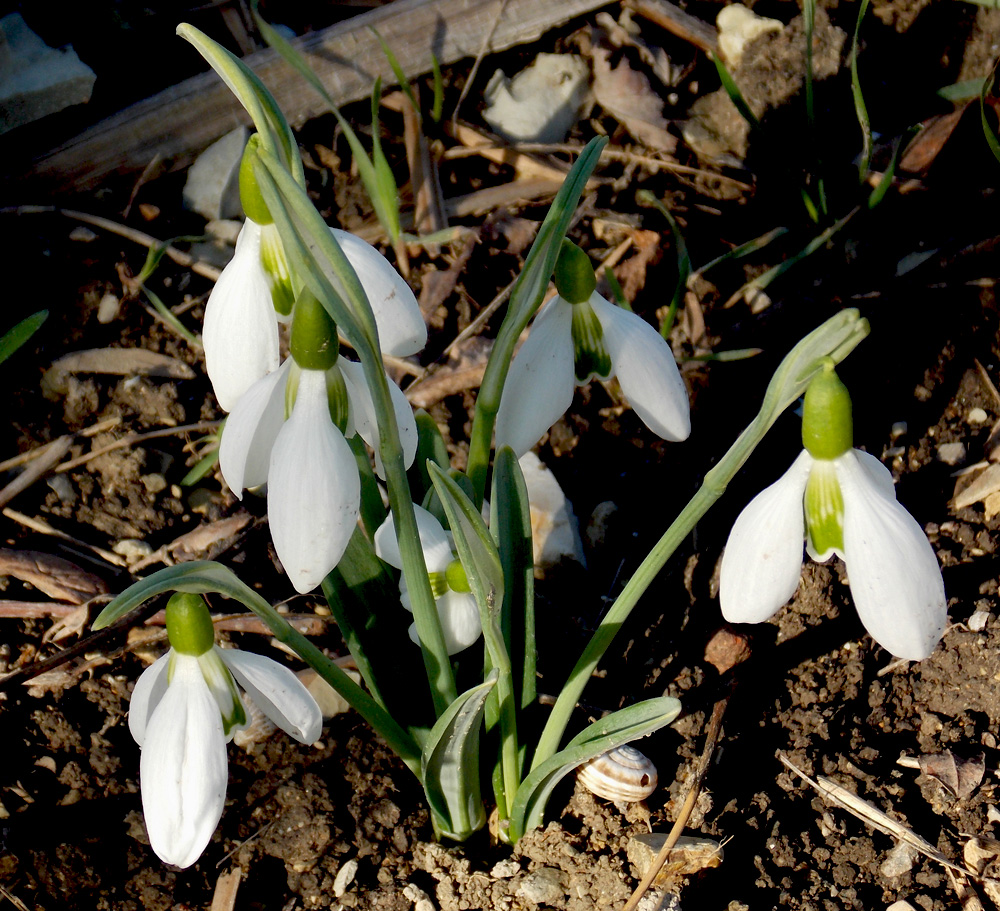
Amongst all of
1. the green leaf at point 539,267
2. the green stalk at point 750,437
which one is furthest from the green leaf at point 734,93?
the green stalk at point 750,437

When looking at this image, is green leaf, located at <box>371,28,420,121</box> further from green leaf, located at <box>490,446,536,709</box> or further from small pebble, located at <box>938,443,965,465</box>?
small pebble, located at <box>938,443,965,465</box>

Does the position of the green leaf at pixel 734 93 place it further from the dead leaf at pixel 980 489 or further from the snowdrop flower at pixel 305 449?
the snowdrop flower at pixel 305 449

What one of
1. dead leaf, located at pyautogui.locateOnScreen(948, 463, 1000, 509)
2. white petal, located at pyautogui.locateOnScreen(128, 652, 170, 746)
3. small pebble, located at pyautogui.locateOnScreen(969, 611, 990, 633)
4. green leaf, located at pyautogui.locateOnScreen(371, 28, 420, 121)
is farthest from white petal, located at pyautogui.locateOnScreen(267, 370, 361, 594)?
green leaf, located at pyautogui.locateOnScreen(371, 28, 420, 121)

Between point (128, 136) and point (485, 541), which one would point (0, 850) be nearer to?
point (485, 541)

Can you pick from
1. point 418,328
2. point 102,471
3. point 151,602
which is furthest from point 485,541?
point 102,471

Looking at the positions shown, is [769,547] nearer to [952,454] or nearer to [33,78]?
[952,454]

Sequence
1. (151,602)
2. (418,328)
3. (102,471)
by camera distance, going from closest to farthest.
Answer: (418,328), (151,602), (102,471)
